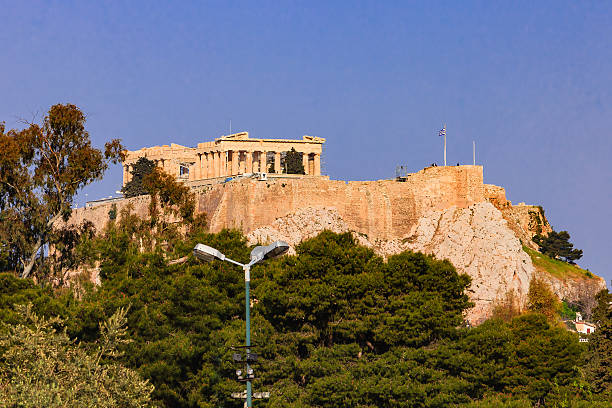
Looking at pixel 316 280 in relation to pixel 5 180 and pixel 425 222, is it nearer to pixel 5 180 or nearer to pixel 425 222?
pixel 5 180

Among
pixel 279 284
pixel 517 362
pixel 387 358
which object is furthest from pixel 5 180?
pixel 517 362

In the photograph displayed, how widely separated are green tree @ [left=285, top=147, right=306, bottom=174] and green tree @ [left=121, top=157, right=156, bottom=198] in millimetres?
15439

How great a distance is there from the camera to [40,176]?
173ft

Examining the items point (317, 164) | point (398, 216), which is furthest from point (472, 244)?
point (317, 164)

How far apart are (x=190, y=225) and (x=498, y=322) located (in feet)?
99.1

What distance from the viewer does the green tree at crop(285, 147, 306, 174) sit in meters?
83.1

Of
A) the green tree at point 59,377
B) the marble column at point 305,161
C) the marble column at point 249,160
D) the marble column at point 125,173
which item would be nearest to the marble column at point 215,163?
the marble column at point 249,160

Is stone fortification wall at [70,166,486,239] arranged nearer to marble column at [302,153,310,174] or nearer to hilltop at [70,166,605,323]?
hilltop at [70,166,605,323]

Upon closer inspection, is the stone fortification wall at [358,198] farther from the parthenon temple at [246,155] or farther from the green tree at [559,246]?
the green tree at [559,246]

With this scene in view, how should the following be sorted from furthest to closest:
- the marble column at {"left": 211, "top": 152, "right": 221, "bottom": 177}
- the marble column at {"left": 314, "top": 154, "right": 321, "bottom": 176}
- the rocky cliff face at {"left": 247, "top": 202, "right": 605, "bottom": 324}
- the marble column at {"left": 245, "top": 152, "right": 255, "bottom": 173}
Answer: the marble column at {"left": 314, "top": 154, "right": 321, "bottom": 176}, the marble column at {"left": 211, "top": 152, "right": 221, "bottom": 177}, the marble column at {"left": 245, "top": 152, "right": 255, "bottom": 173}, the rocky cliff face at {"left": 247, "top": 202, "right": 605, "bottom": 324}

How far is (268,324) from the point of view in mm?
40438

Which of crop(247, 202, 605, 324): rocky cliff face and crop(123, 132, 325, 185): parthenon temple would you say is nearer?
crop(247, 202, 605, 324): rocky cliff face

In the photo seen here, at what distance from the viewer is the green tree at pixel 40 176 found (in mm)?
51656

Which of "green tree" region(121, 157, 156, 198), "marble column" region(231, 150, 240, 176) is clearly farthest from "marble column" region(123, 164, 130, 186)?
"marble column" region(231, 150, 240, 176)
